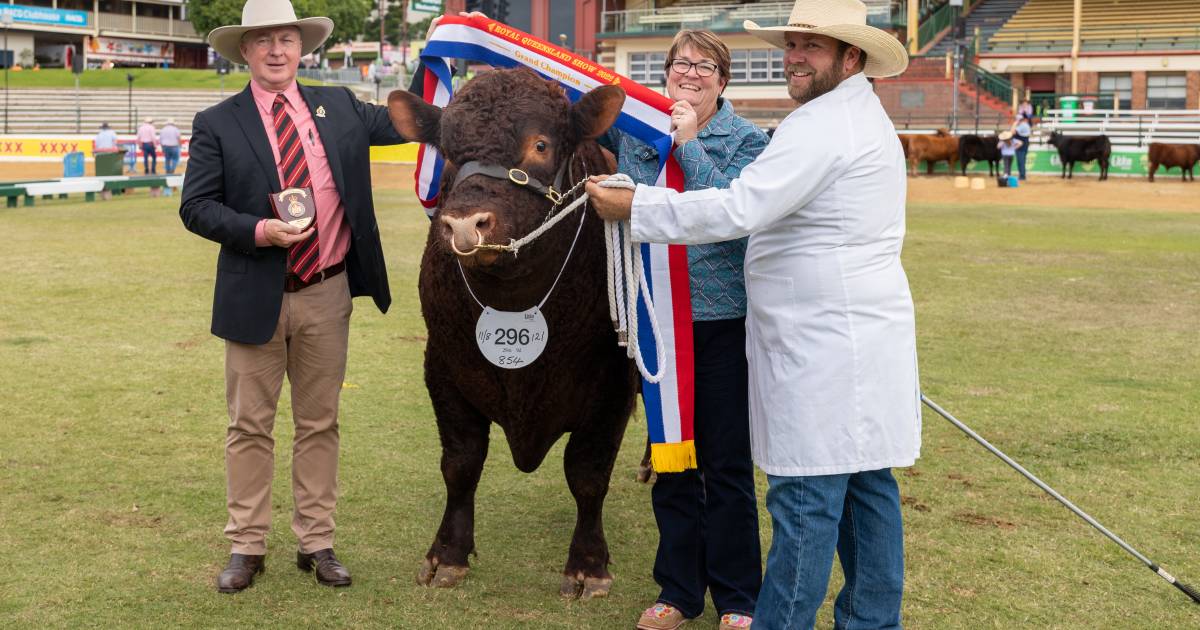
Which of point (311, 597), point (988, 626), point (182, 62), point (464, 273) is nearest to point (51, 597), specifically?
point (311, 597)

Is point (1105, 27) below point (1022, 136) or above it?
above

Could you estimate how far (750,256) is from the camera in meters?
3.66

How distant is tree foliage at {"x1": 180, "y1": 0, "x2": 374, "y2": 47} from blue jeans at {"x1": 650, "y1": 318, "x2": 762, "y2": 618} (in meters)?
65.8

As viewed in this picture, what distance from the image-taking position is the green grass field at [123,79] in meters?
62.6

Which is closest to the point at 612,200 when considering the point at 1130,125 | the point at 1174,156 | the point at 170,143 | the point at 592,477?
the point at 592,477

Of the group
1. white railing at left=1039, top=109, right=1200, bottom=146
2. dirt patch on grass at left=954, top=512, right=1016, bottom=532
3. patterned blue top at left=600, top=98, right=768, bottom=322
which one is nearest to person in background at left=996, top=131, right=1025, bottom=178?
white railing at left=1039, top=109, right=1200, bottom=146

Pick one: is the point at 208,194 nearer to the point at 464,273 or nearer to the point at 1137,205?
the point at 464,273

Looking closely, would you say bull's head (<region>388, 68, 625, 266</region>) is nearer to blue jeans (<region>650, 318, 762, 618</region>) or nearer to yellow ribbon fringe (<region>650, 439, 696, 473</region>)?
blue jeans (<region>650, 318, 762, 618</region>)

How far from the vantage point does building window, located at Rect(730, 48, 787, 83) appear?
52.7m

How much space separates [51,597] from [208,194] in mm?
1657

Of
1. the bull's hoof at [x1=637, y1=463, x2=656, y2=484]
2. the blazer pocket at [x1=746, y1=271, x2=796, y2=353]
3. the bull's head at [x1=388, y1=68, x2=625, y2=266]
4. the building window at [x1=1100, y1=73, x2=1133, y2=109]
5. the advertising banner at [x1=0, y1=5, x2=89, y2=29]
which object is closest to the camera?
the blazer pocket at [x1=746, y1=271, x2=796, y2=353]

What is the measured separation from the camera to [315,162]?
4.62 metres

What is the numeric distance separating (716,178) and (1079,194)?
26.2 metres

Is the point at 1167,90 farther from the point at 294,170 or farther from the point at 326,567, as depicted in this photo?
the point at 326,567
